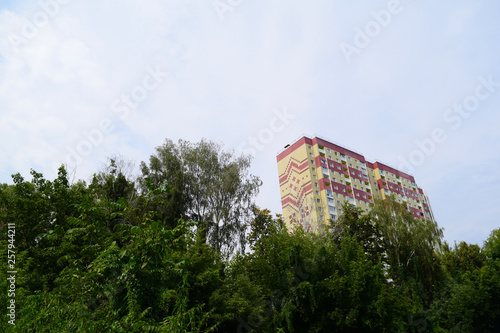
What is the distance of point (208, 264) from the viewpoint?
44.1 feet

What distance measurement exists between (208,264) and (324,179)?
137ft

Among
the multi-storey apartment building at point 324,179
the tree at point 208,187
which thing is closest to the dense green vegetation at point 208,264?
the tree at point 208,187

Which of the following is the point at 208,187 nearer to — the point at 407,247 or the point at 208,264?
the point at 208,264

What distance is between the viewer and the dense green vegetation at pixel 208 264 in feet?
14.5

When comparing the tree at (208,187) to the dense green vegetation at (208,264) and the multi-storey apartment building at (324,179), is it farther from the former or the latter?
the multi-storey apartment building at (324,179)

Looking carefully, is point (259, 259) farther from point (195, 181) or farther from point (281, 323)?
point (195, 181)

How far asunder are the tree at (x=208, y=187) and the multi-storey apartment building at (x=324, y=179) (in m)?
25.6

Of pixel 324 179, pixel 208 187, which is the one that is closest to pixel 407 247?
pixel 208 187

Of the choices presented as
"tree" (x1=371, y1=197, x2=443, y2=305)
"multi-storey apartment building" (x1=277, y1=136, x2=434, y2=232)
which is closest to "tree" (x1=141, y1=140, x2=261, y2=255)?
"tree" (x1=371, y1=197, x2=443, y2=305)

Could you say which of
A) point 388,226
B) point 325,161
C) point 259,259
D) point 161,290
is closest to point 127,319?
point 161,290

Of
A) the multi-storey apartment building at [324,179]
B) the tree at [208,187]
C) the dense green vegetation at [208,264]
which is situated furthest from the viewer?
the multi-storey apartment building at [324,179]

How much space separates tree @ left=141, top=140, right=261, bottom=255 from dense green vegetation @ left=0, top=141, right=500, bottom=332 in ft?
0.26

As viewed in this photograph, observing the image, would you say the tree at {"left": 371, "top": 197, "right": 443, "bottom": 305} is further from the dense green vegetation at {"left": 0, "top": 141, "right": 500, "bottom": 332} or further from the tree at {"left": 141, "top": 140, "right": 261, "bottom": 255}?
the tree at {"left": 141, "top": 140, "right": 261, "bottom": 255}

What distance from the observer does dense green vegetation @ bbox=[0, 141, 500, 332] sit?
4.41 meters
